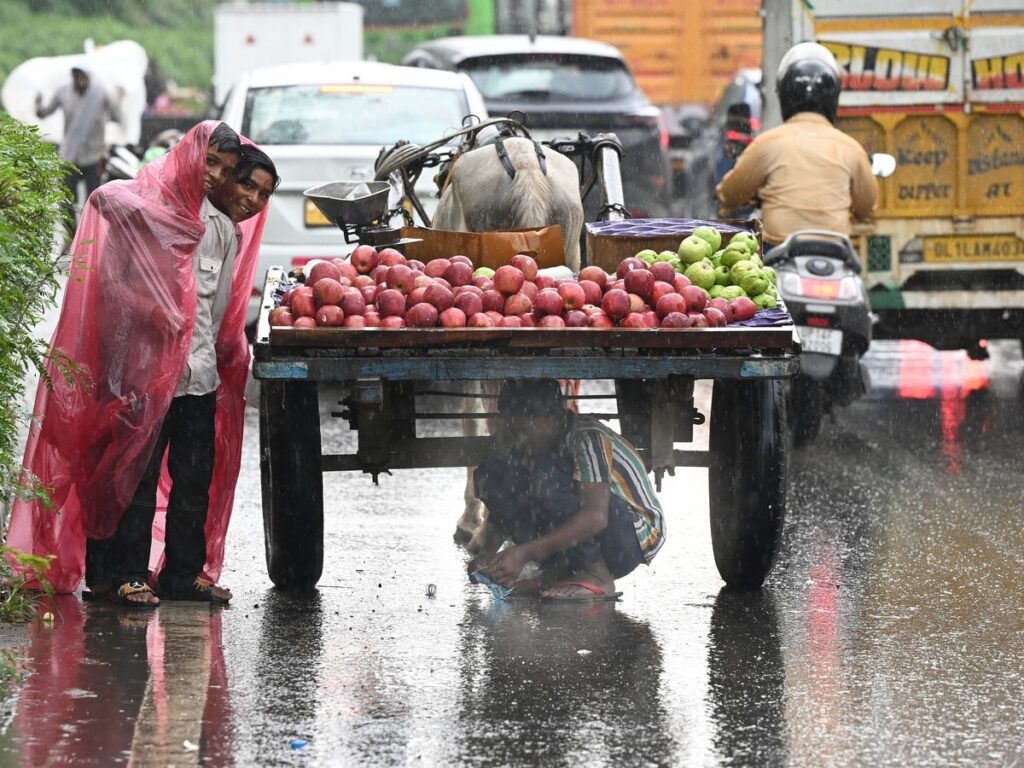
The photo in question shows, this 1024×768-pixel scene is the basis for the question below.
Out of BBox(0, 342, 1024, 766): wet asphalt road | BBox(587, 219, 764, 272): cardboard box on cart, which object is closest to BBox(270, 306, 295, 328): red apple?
BBox(0, 342, 1024, 766): wet asphalt road

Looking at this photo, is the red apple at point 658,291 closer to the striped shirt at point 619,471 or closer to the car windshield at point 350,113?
the striped shirt at point 619,471

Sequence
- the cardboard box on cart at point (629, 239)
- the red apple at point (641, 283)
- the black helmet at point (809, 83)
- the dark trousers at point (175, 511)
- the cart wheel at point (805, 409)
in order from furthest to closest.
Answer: the black helmet at point (809, 83)
the cart wheel at point (805, 409)
the cardboard box on cart at point (629, 239)
the dark trousers at point (175, 511)
the red apple at point (641, 283)

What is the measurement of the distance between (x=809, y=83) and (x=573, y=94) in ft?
24.8

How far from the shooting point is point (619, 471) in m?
6.93

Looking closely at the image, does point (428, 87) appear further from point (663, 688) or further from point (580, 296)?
point (663, 688)

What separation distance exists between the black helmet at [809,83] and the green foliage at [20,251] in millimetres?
5222

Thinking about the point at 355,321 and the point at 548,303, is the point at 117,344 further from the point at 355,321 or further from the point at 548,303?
the point at 548,303

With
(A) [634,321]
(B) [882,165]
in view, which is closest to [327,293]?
(A) [634,321]

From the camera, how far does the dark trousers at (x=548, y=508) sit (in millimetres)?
6840

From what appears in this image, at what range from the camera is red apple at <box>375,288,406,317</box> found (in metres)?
6.31

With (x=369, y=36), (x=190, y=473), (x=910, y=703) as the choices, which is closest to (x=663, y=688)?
(x=910, y=703)

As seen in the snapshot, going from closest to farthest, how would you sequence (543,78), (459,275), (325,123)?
(459,275), (325,123), (543,78)

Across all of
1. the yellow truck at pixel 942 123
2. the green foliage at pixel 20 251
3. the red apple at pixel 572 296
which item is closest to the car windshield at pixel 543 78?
the yellow truck at pixel 942 123

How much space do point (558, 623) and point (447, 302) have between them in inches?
45.6
